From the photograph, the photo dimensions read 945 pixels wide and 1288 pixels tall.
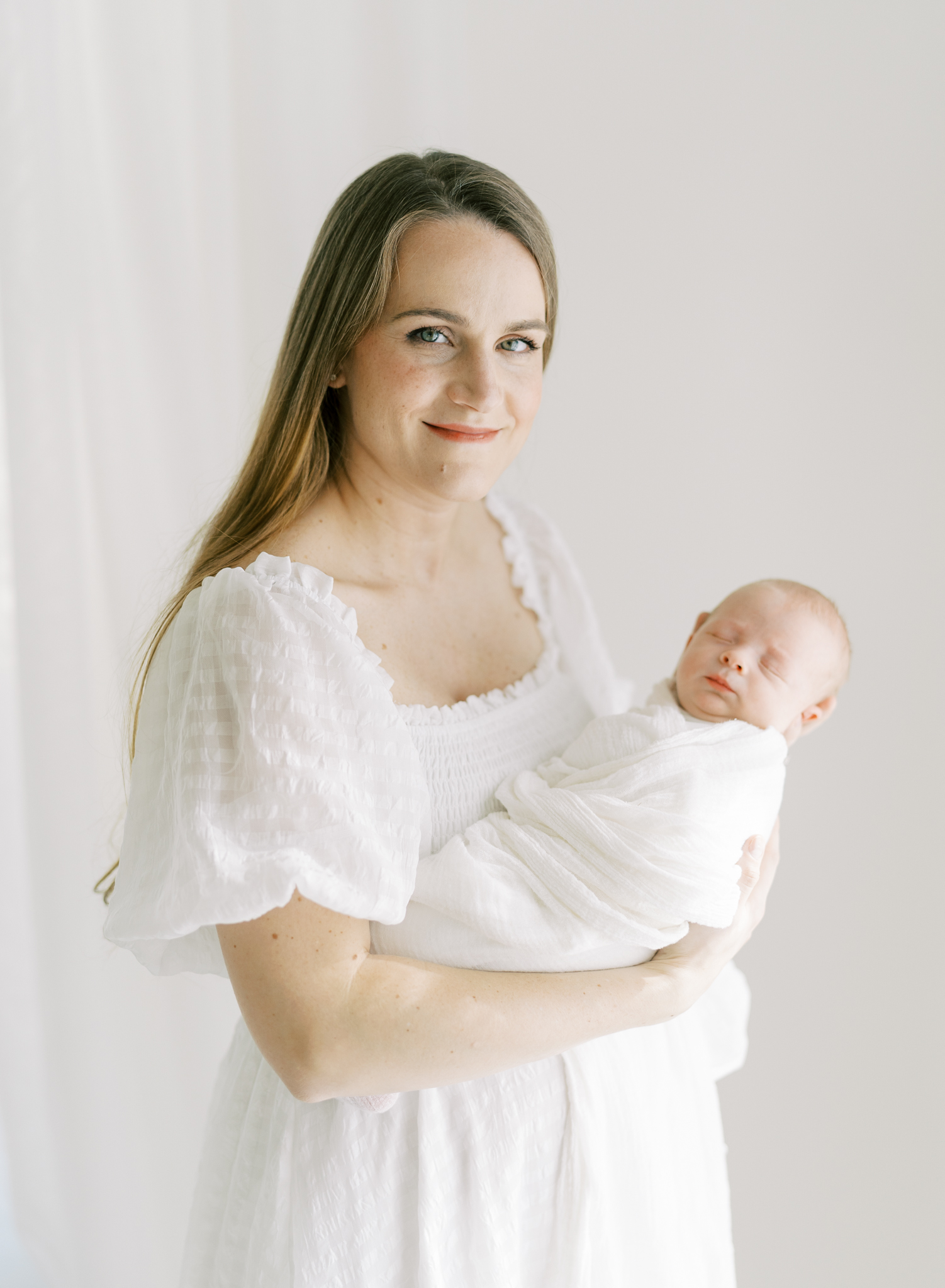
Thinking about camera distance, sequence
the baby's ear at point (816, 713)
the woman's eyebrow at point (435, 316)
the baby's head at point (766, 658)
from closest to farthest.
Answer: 1. the woman's eyebrow at point (435, 316)
2. the baby's head at point (766, 658)
3. the baby's ear at point (816, 713)

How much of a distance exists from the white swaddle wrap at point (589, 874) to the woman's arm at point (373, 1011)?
0.14 feet

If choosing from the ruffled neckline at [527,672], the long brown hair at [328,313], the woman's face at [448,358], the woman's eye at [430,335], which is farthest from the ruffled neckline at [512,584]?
the woman's eye at [430,335]

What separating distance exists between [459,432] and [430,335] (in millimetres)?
121

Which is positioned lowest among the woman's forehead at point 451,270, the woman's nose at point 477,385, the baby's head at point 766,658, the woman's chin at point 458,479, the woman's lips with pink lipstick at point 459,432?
the baby's head at point 766,658

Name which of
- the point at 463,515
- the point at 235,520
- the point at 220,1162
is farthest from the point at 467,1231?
the point at 463,515

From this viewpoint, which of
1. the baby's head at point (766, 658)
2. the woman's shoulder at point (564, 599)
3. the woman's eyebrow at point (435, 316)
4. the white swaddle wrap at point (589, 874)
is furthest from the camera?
the woman's shoulder at point (564, 599)

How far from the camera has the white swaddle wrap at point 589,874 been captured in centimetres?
107

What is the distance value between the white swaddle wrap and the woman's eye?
561mm

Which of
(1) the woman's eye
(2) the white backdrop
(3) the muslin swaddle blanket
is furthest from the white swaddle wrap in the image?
(2) the white backdrop

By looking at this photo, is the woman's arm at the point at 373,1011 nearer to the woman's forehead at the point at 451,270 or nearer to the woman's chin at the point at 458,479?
the woman's chin at the point at 458,479

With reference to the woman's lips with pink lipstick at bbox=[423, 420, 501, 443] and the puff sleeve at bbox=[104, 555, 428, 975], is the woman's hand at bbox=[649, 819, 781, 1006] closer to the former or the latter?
the puff sleeve at bbox=[104, 555, 428, 975]

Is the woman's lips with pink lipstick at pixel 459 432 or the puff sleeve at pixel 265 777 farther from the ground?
the woman's lips with pink lipstick at pixel 459 432

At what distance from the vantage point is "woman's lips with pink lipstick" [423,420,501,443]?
3.99 ft

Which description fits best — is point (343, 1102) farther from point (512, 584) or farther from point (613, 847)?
point (512, 584)
